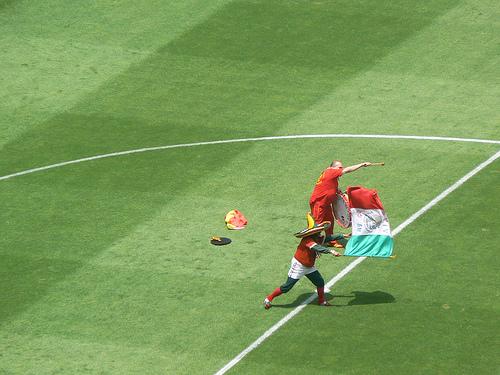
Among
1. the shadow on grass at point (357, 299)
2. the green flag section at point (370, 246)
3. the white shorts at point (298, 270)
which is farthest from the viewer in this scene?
the green flag section at point (370, 246)

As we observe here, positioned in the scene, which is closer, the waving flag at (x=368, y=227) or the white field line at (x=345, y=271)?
the white field line at (x=345, y=271)

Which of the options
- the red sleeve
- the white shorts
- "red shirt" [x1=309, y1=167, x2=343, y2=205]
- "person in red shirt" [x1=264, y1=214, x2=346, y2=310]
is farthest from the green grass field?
the red sleeve

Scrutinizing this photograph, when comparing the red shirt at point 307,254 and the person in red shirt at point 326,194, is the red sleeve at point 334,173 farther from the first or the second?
the red shirt at point 307,254

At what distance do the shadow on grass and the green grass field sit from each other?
0.06m

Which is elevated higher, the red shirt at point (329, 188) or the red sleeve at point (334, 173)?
the red sleeve at point (334, 173)

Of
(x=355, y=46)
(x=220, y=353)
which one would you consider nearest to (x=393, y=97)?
(x=355, y=46)

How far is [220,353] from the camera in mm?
27453

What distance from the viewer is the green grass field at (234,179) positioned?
27922 mm

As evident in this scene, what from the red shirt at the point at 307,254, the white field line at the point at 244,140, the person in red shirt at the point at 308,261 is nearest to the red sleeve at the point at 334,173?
the person in red shirt at the point at 308,261

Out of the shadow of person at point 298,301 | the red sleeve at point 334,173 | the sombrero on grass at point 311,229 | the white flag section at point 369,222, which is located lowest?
the shadow of person at point 298,301

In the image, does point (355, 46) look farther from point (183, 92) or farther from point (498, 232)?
point (498, 232)

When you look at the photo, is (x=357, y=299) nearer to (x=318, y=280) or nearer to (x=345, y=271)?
(x=318, y=280)

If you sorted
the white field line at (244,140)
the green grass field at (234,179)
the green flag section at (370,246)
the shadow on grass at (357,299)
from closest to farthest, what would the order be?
1. the green grass field at (234,179)
2. the shadow on grass at (357,299)
3. the green flag section at (370,246)
4. the white field line at (244,140)

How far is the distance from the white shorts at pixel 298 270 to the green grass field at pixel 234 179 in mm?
784
